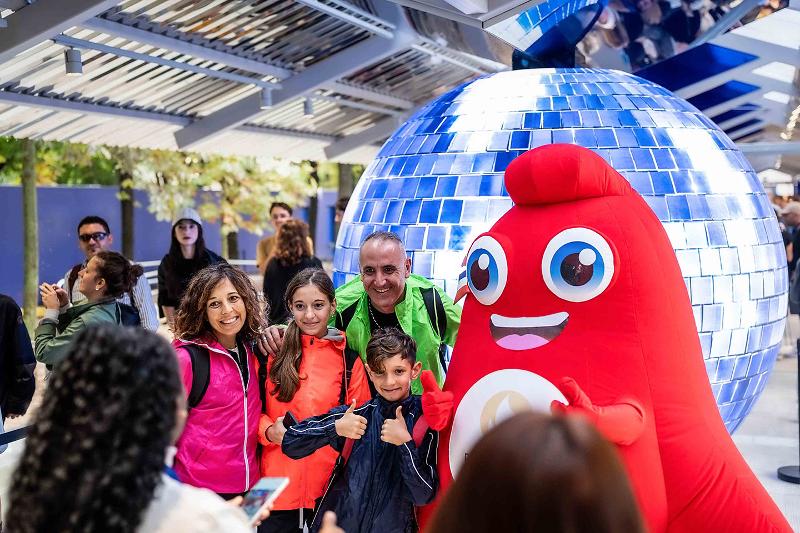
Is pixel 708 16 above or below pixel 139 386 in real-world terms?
above

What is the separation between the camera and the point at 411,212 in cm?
417

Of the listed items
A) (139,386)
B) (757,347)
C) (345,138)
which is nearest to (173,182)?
(345,138)

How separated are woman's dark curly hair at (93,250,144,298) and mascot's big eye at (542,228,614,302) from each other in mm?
2640

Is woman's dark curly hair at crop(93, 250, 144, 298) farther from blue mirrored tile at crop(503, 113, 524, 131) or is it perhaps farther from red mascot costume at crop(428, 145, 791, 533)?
red mascot costume at crop(428, 145, 791, 533)

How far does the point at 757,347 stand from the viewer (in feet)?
13.8

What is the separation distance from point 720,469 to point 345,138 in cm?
905

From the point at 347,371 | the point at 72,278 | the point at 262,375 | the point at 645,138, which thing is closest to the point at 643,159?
the point at 645,138

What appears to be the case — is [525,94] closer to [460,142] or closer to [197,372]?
[460,142]

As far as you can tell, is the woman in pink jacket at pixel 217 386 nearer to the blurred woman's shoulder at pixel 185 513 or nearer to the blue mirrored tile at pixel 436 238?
the blue mirrored tile at pixel 436 238

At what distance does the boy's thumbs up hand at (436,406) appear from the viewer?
3168 millimetres

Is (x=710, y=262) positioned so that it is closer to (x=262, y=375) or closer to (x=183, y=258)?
(x=262, y=375)

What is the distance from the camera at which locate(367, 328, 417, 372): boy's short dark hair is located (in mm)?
3395

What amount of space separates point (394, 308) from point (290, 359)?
47cm

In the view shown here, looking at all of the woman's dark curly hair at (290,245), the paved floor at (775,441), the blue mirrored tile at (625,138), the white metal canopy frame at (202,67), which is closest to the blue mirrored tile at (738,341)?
the blue mirrored tile at (625,138)
